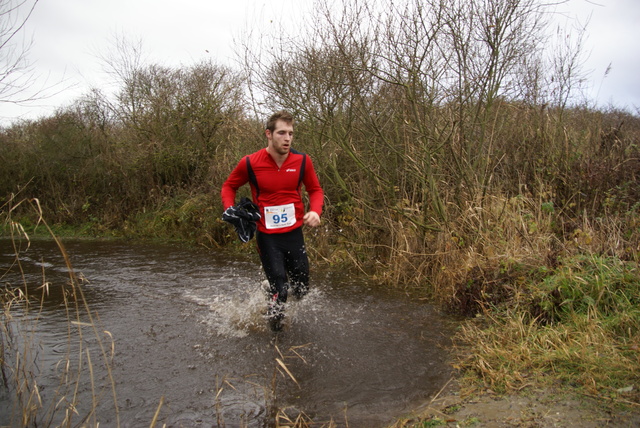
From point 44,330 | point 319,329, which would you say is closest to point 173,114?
point 44,330

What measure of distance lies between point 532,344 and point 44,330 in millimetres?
4731

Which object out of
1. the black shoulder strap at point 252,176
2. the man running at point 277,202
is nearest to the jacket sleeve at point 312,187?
the man running at point 277,202

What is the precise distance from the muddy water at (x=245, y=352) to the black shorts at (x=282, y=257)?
0.54 m

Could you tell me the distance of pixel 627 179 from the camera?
656cm

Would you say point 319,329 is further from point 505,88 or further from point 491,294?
point 505,88

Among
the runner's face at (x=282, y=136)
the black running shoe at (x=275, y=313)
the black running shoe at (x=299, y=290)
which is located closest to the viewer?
the runner's face at (x=282, y=136)

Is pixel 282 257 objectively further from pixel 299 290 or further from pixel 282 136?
pixel 282 136

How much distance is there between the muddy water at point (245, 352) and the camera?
3338mm

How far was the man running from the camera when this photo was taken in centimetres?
457

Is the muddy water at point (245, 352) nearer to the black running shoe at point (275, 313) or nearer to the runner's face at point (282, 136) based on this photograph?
the black running shoe at point (275, 313)

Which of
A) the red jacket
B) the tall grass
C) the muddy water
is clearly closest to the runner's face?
the red jacket

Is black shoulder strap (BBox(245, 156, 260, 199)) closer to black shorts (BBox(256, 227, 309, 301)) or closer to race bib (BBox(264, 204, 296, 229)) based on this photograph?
race bib (BBox(264, 204, 296, 229))

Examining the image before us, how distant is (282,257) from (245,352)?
950 mm

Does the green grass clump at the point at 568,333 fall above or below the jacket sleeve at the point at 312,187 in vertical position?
below
